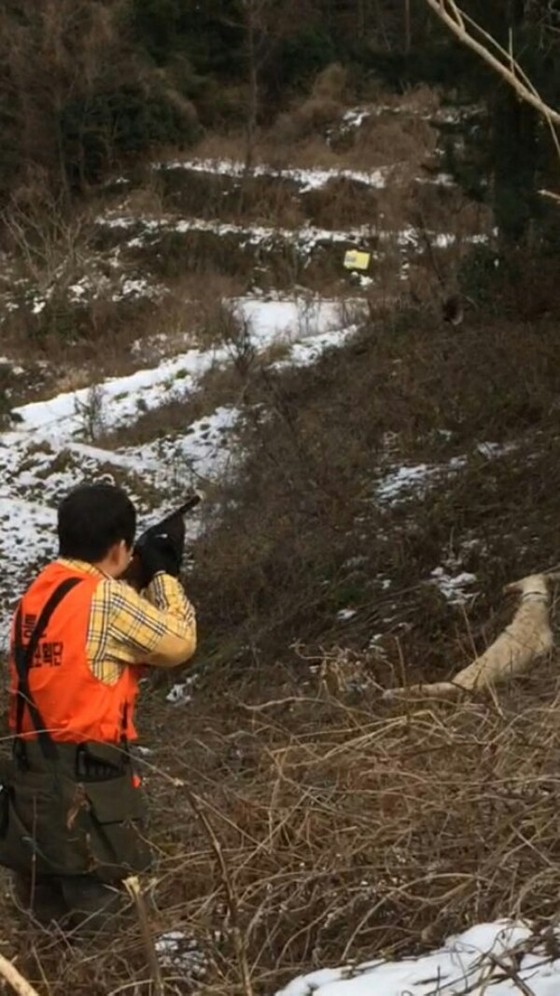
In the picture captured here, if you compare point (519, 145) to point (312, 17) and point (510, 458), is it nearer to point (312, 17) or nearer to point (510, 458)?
point (510, 458)

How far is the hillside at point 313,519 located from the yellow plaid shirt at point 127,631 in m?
0.34

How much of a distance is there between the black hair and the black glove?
0.18 metres

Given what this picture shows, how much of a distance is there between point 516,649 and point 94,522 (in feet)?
9.25

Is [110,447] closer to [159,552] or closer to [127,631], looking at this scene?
[159,552]

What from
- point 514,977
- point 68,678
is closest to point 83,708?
point 68,678

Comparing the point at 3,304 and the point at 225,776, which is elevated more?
the point at 225,776

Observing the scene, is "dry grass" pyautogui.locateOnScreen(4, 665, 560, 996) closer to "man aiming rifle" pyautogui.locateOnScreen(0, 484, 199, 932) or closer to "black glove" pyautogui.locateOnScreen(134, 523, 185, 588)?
"man aiming rifle" pyautogui.locateOnScreen(0, 484, 199, 932)

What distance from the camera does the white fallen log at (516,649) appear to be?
14.9ft

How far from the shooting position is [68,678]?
259 cm

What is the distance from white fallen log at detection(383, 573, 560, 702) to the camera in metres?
4.55

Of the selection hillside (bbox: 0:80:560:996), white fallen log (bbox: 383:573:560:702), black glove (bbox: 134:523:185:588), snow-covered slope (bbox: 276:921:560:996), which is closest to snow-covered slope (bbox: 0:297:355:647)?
hillside (bbox: 0:80:560:996)

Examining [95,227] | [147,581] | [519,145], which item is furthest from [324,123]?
[147,581]

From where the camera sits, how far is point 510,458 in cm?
869

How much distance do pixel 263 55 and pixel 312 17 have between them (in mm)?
2035
